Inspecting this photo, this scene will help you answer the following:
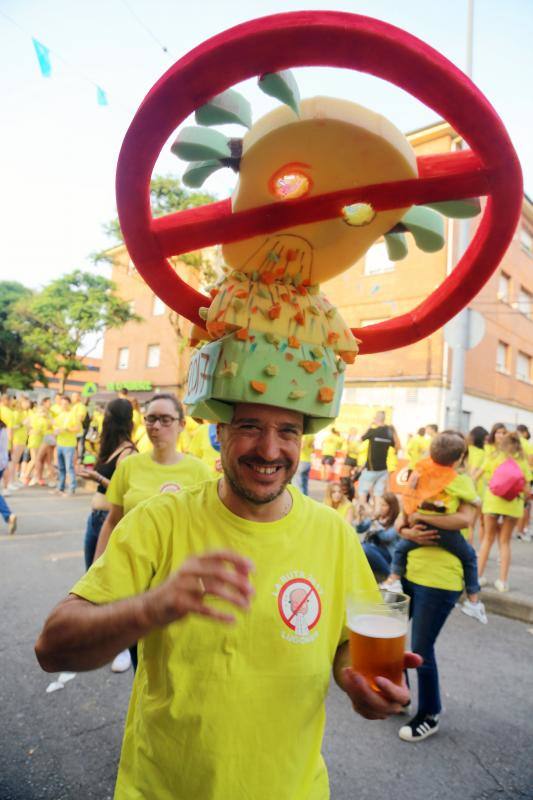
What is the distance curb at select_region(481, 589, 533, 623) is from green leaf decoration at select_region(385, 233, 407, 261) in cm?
525

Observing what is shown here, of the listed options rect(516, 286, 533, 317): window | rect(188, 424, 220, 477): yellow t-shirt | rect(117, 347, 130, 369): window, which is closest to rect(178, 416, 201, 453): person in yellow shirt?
rect(188, 424, 220, 477): yellow t-shirt

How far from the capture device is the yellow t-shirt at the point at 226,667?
4.53 feet

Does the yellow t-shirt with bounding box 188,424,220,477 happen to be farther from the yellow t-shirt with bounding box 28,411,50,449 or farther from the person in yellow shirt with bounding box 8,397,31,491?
the yellow t-shirt with bounding box 28,411,50,449

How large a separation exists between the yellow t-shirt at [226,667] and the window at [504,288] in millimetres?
22887

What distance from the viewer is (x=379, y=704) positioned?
133 cm

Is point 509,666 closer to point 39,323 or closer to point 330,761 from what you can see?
point 330,761

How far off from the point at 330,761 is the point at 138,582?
243 cm

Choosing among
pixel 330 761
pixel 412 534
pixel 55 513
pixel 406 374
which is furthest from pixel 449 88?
pixel 406 374

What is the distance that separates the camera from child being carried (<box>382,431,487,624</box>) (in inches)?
145

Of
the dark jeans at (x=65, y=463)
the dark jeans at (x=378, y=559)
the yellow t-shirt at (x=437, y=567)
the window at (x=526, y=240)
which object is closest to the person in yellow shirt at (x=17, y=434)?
the dark jeans at (x=65, y=463)

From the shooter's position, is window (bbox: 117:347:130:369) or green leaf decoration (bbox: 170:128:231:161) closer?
green leaf decoration (bbox: 170:128:231:161)

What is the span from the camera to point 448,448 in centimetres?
390

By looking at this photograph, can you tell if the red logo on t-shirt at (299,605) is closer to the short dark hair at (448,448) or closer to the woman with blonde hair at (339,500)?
the short dark hair at (448,448)

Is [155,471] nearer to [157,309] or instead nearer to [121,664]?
[121,664]
